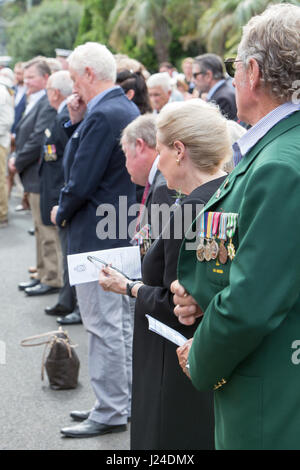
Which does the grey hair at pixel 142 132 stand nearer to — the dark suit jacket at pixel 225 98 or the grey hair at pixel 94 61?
the grey hair at pixel 94 61

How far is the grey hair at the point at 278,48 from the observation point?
1.68m

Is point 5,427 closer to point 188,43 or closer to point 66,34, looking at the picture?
point 188,43

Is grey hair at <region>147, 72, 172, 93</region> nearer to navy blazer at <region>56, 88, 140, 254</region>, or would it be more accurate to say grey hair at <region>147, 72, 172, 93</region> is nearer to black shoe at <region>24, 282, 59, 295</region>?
black shoe at <region>24, 282, 59, 295</region>

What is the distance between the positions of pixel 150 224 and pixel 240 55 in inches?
52.6

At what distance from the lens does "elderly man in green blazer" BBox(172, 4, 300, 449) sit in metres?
1.54

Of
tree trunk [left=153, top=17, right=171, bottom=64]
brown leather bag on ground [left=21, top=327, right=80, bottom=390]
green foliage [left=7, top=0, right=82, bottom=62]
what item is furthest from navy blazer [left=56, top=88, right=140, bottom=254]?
green foliage [left=7, top=0, right=82, bottom=62]

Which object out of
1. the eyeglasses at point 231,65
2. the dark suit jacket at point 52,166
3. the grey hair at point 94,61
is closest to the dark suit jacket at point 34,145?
the dark suit jacket at point 52,166

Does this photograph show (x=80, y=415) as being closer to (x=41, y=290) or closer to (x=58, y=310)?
(x=58, y=310)

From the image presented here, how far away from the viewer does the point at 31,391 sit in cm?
450

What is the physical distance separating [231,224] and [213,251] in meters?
0.10

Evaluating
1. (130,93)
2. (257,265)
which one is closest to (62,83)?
(130,93)

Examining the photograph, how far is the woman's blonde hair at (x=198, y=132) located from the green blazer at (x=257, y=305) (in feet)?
2.21

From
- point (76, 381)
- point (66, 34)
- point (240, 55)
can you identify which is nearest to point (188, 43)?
point (66, 34)

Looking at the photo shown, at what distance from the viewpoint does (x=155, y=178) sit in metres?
3.13
